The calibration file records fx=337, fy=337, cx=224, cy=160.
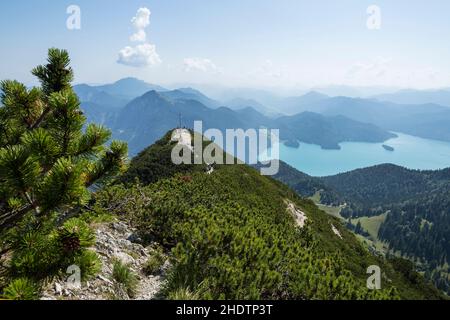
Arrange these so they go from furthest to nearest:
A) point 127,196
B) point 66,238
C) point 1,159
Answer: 1. point 127,196
2. point 66,238
3. point 1,159

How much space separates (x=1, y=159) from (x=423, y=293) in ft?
164

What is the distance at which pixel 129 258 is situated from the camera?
11211 millimetres

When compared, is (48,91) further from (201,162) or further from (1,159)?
(201,162)

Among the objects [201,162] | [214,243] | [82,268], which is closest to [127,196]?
[214,243]

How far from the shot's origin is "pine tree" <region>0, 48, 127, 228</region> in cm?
412

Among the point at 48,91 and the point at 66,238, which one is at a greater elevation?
the point at 48,91

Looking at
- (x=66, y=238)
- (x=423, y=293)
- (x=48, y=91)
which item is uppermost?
(x=48, y=91)

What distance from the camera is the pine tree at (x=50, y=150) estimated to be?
4.12 meters

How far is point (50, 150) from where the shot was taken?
4.49 metres

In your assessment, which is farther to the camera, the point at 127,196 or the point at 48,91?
the point at 127,196

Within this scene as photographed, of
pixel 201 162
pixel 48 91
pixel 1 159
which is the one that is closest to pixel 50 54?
pixel 48 91

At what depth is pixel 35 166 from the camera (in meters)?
4.09

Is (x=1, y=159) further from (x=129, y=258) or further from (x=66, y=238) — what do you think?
(x=129, y=258)
